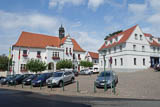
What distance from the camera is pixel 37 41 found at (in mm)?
41188

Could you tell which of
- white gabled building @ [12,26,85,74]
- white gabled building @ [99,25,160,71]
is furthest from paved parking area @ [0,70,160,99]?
white gabled building @ [12,26,85,74]

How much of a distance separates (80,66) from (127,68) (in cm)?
1759

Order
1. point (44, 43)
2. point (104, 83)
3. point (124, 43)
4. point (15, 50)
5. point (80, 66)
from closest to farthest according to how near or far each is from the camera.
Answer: point (104, 83), point (124, 43), point (15, 50), point (44, 43), point (80, 66)

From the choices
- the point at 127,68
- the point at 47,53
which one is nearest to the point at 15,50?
the point at 47,53

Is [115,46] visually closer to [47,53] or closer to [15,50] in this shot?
[47,53]

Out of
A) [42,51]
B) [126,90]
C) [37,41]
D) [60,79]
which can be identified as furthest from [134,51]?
[37,41]

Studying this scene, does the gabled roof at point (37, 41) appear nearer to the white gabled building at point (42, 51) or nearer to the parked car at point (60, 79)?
the white gabled building at point (42, 51)

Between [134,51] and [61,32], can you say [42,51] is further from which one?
[134,51]

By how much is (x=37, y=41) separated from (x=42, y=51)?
151 inches

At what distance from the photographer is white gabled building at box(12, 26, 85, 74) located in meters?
36.3

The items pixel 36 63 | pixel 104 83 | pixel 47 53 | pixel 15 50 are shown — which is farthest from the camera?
pixel 47 53

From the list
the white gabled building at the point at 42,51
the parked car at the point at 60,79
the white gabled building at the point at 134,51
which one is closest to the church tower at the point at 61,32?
the white gabled building at the point at 42,51

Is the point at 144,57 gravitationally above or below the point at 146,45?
below

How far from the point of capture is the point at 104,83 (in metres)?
15.0
